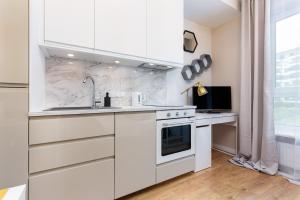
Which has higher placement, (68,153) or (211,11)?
(211,11)

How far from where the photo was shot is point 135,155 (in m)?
1.62

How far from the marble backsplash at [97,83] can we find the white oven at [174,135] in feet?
2.14

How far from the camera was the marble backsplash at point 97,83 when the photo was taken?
5.74 feet

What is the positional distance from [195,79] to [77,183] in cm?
257

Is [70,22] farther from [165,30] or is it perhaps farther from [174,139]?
[174,139]

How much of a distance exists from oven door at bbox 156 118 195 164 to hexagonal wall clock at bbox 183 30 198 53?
154cm

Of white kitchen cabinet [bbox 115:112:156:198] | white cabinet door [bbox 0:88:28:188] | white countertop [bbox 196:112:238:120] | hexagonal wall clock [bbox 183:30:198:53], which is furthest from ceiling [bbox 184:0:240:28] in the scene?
white cabinet door [bbox 0:88:28:188]

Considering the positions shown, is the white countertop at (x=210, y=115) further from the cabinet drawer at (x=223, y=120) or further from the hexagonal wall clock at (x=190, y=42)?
the hexagonal wall clock at (x=190, y=42)

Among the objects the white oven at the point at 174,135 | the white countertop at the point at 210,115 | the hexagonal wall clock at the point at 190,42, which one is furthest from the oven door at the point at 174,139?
the hexagonal wall clock at the point at 190,42

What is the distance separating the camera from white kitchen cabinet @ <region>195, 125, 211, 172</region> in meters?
2.17

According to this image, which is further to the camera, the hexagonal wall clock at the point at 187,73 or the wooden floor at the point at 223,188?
the hexagonal wall clock at the point at 187,73

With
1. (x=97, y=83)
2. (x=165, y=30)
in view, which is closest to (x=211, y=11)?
(x=165, y=30)

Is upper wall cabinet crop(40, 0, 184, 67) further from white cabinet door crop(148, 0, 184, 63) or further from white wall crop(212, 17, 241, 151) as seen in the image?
white wall crop(212, 17, 241, 151)

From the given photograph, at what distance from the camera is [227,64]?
9.87 ft
